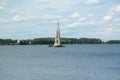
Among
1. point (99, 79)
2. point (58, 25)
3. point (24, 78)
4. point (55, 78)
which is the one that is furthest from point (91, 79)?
point (58, 25)

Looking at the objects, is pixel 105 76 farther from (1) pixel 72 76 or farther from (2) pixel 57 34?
(2) pixel 57 34

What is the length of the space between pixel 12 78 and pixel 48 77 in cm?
540

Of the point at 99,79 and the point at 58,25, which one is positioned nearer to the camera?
the point at 99,79

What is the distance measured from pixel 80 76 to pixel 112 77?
4934 millimetres

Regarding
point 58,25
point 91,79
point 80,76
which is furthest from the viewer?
point 58,25

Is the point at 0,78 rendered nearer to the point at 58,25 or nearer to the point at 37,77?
the point at 37,77

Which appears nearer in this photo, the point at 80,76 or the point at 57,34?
the point at 80,76

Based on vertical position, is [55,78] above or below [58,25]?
below

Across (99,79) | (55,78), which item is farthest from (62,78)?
(99,79)

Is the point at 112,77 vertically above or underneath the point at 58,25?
underneath

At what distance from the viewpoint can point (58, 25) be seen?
7648 inches

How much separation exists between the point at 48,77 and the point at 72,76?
3958 millimetres

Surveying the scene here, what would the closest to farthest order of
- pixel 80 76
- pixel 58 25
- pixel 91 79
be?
pixel 91 79, pixel 80 76, pixel 58 25

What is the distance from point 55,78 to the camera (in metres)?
57.9
